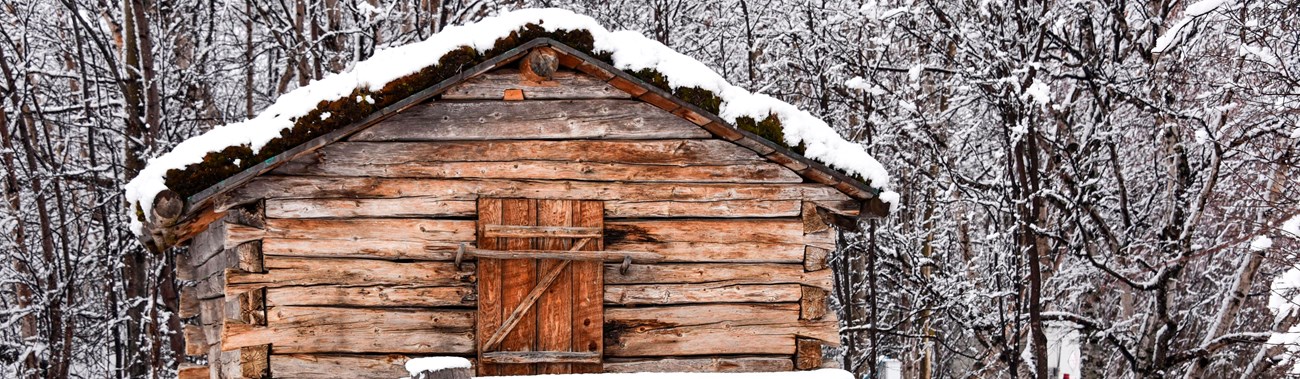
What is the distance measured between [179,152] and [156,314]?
8.14 metres

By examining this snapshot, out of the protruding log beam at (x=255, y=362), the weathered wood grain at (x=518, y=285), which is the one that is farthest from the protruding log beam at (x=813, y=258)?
the protruding log beam at (x=255, y=362)

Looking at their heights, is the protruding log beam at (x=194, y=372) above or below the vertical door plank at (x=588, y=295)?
below

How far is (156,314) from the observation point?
14039 mm

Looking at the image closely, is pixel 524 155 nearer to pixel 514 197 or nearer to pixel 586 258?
pixel 514 197

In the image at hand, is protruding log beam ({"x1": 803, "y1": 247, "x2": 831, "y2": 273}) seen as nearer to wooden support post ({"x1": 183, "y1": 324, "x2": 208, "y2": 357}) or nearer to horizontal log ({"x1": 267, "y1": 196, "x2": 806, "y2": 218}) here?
horizontal log ({"x1": 267, "y1": 196, "x2": 806, "y2": 218})

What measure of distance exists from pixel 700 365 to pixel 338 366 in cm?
222

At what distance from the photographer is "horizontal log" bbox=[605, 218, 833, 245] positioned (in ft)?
24.5

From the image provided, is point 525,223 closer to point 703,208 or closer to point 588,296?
point 588,296

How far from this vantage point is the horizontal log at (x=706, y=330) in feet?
24.4

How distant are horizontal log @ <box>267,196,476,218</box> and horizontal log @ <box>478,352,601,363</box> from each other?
34.5 inches

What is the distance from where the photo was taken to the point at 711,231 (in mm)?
7602

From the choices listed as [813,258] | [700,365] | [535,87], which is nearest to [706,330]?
[700,365]

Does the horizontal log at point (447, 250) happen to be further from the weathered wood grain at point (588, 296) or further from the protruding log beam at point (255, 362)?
the protruding log beam at point (255, 362)

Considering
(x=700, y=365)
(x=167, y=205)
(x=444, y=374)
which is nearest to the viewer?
(x=444, y=374)
